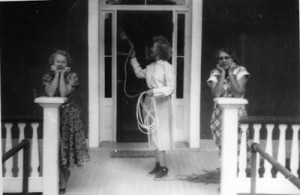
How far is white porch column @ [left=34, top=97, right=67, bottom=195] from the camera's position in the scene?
3.70 m

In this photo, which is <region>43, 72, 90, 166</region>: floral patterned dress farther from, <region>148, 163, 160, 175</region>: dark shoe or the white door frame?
the white door frame

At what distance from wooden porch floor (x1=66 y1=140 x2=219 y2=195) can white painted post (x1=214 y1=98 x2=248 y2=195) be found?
37 cm

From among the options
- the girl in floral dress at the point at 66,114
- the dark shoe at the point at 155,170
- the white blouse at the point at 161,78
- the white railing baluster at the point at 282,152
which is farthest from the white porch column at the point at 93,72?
the white railing baluster at the point at 282,152

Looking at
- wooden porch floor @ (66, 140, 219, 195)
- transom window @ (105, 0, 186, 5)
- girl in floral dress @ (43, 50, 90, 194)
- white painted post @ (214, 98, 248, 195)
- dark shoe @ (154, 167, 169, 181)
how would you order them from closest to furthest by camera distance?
white painted post @ (214, 98, 248, 195), girl in floral dress @ (43, 50, 90, 194), wooden porch floor @ (66, 140, 219, 195), dark shoe @ (154, 167, 169, 181), transom window @ (105, 0, 186, 5)

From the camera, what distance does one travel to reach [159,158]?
4.49 m

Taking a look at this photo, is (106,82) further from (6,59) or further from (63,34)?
(6,59)

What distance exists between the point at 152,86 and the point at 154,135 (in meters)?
0.50

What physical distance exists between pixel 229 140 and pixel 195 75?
2139mm

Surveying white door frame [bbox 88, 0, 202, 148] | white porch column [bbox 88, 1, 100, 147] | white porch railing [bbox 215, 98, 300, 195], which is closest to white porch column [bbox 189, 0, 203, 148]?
white door frame [bbox 88, 0, 202, 148]

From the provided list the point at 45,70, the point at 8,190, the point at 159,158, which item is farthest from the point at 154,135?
the point at 45,70

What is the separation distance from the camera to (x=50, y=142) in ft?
12.3

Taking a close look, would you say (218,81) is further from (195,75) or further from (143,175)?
(195,75)

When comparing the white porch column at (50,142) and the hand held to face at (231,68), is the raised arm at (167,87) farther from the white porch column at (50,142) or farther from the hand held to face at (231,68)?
the white porch column at (50,142)

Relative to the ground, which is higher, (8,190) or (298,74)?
(298,74)
